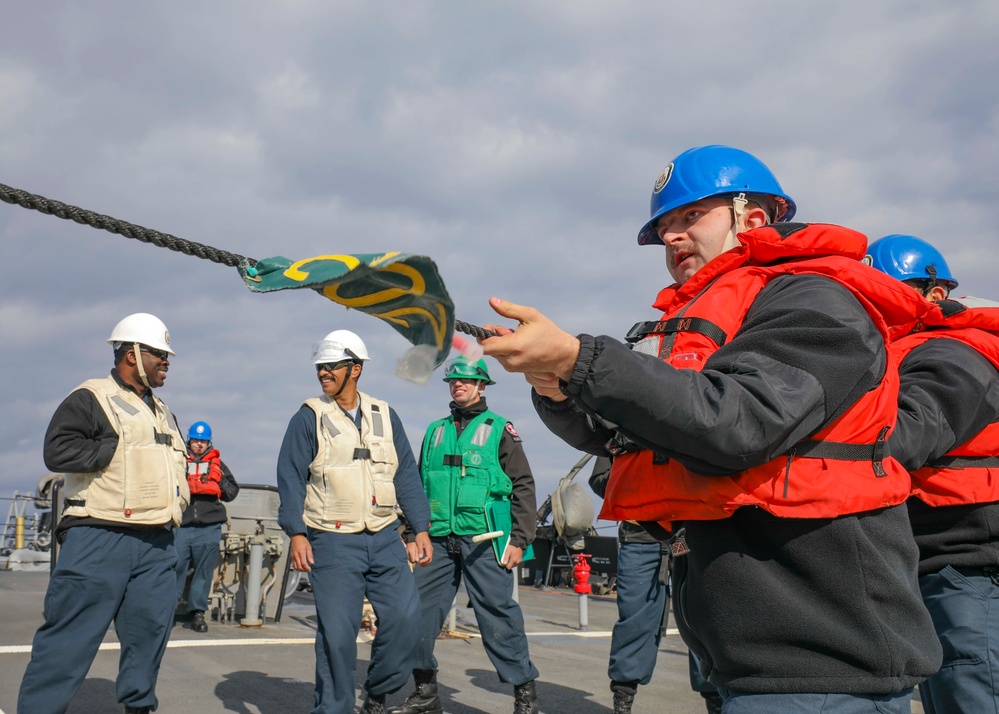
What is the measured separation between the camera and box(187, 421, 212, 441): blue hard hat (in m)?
10.9

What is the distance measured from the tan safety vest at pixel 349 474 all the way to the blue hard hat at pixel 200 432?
18.8 feet

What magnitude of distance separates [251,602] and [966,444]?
8518mm

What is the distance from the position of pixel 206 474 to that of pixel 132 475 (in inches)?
213

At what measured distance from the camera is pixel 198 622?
9656mm

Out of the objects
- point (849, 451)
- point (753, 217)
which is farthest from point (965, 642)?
point (753, 217)

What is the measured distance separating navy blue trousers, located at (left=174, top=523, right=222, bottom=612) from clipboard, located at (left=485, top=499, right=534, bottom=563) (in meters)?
4.61

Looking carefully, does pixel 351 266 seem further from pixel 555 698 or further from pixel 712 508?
pixel 555 698

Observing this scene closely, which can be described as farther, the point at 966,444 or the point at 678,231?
the point at 966,444

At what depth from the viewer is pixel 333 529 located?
17.7 ft

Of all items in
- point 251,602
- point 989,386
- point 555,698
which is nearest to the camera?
point 989,386

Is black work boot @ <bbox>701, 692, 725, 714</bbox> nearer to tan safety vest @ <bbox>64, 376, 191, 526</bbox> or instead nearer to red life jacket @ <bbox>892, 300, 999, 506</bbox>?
red life jacket @ <bbox>892, 300, 999, 506</bbox>

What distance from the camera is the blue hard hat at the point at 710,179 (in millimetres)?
2586

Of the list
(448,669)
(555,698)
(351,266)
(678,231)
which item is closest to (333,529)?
(555,698)

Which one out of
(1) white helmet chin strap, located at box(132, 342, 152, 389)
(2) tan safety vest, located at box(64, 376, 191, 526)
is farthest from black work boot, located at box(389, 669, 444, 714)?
(1) white helmet chin strap, located at box(132, 342, 152, 389)
